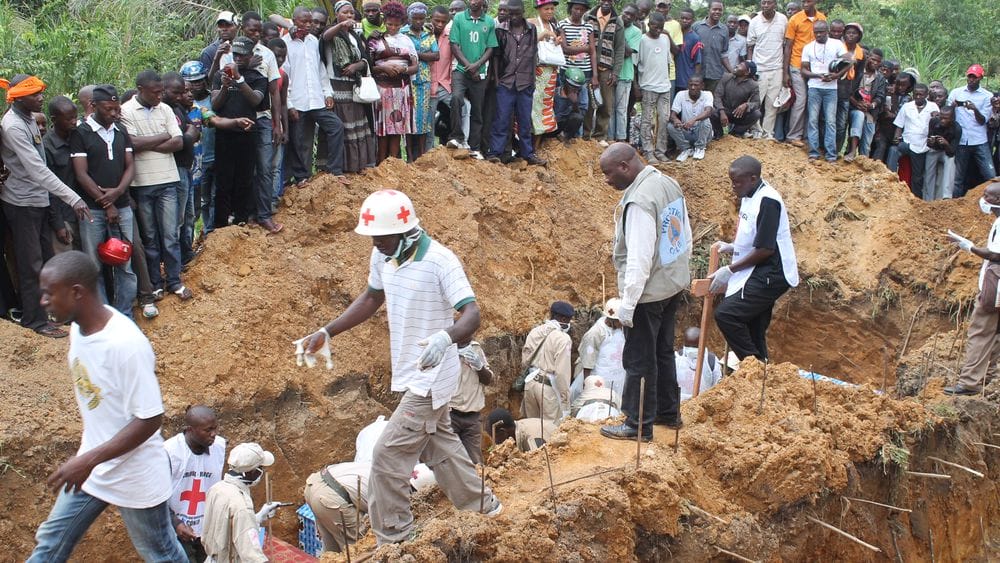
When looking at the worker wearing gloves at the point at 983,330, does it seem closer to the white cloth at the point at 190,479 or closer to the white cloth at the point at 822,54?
the white cloth at the point at 822,54

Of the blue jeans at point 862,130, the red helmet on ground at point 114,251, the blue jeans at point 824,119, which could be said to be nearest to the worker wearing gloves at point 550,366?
the red helmet on ground at point 114,251

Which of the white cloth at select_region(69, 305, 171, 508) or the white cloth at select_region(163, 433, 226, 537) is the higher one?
the white cloth at select_region(69, 305, 171, 508)

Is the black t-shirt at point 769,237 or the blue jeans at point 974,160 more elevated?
the black t-shirt at point 769,237

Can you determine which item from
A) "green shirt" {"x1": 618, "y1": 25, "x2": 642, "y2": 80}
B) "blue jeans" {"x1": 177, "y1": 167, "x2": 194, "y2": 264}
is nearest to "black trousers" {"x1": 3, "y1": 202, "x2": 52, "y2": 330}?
"blue jeans" {"x1": 177, "y1": 167, "x2": 194, "y2": 264}

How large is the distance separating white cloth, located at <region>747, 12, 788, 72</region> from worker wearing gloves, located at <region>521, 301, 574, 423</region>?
5756 mm

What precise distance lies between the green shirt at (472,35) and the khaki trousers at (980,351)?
600cm

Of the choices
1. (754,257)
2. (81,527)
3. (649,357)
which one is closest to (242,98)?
(649,357)

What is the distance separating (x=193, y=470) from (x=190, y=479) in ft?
0.22

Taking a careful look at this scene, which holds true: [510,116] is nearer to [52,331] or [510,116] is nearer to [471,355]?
[52,331]

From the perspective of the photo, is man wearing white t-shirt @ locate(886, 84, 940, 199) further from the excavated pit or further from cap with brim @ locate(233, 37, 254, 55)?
cap with brim @ locate(233, 37, 254, 55)

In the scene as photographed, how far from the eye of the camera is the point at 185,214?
30.3 ft

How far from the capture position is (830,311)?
1307 centimetres

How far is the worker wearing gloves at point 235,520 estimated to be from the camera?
19.4 feet

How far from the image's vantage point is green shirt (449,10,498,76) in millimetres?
11227
